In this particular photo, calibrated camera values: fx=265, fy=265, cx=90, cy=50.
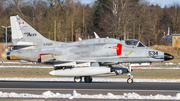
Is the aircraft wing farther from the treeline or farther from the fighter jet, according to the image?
the treeline

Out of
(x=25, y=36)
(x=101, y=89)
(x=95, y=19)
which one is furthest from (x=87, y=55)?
(x=95, y=19)

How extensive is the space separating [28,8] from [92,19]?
53.0 ft

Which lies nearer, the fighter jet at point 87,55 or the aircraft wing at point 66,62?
the fighter jet at point 87,55

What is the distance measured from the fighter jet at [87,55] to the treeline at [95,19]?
28476 millimetres

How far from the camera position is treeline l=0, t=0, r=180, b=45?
50.6 m

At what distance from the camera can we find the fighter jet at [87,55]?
58.9 ft

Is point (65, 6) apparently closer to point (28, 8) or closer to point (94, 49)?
point (28, 8)

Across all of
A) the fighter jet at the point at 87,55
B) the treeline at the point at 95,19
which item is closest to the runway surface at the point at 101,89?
the fighter jet at the point at 87,55

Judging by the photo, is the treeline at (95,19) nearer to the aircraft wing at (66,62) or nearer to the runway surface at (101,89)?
the aircraft wing at (66,62)

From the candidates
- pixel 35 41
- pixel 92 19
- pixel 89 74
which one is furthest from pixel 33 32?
pixel 92 19

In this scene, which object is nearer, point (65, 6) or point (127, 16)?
point (127, 16)

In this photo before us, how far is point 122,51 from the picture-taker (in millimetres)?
18500

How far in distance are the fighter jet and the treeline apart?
28476 mm

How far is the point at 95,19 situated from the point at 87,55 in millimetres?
47471
